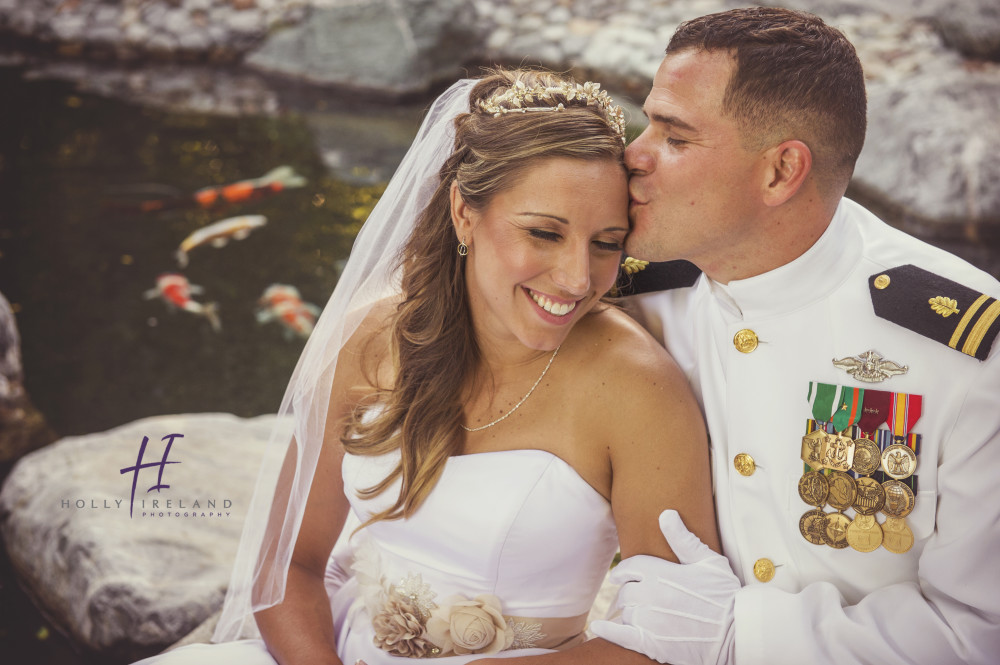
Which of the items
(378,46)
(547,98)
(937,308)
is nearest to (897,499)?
(937,308)

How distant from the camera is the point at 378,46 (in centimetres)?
536

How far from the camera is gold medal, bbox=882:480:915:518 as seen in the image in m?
1.47

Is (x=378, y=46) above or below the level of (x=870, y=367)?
below

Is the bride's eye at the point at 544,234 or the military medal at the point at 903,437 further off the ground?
the bride's eye at the point at 544,234

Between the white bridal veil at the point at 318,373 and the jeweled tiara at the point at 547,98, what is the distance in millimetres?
164

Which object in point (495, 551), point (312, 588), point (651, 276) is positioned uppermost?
point (651, 276)

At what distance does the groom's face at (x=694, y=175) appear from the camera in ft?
5.08

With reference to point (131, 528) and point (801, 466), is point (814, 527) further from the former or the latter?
point (131, 528)

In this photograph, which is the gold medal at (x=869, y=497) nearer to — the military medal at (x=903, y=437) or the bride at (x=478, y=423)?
the military medal at (x=903, y=437)

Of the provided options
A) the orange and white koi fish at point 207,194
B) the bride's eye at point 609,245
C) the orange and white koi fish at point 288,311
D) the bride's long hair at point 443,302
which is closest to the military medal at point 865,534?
the bride's eye at point 609,245

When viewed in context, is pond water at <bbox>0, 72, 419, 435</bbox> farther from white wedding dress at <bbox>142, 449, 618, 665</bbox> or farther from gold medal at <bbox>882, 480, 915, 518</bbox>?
gold medal at <bbox>882, 480, 915, 518</bbox>

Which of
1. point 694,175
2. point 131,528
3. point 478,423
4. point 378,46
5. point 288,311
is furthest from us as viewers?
point 378,46

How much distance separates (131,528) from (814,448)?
1887 millimetres

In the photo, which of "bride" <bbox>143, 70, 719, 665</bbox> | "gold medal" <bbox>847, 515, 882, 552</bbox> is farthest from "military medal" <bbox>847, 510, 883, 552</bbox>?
"bride" <bbox>143, 70, 719, 665</bbox>
